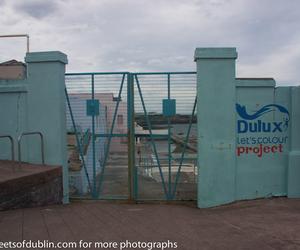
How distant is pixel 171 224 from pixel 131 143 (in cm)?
261

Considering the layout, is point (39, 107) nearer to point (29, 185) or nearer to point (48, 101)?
point (48, 101)

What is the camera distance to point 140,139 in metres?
8.81

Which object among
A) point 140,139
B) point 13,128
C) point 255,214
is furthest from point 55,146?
point 255,214

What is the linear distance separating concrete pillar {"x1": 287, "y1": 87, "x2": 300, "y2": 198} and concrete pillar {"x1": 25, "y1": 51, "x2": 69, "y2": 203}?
4726 mm

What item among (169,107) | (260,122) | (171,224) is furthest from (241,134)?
(171,224)

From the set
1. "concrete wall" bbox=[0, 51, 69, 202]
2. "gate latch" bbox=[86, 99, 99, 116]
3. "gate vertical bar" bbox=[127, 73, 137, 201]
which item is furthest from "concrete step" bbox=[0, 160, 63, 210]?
"gate vertical bar" bbox=[127, 73, 137, 201]

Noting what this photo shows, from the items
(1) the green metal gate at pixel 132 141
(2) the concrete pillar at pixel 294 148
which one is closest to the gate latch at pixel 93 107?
(1) the green metal gate at pixel 132 141

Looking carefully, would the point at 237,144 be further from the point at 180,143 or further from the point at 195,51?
the point at 195,51

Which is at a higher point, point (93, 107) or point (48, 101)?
point (48, 101)

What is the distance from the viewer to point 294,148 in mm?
8484

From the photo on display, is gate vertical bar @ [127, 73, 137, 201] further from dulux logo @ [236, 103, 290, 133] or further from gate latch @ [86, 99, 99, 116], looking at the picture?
dulux logo @ [236, 103, 290, 133]

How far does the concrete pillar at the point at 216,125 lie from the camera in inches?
322

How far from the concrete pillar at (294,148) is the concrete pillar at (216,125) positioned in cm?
120

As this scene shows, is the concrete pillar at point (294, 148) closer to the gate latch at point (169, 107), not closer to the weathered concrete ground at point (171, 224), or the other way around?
the weathered concrete ground at point (171, 224)
